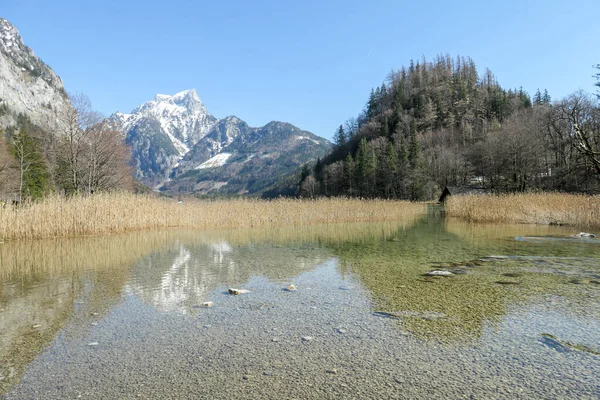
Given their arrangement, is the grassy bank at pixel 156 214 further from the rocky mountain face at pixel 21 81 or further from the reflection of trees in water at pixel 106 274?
the rocky mountain face at pixel 21 81

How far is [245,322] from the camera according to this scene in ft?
13.9

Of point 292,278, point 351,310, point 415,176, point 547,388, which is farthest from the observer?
point 415,176

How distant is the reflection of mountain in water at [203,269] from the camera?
5559mm

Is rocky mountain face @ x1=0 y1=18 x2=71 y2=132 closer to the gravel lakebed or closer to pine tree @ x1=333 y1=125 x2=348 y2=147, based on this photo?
pine tree @ x1=333 y1=125 x2=348 y2=147

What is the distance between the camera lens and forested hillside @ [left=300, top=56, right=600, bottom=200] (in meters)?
40.6

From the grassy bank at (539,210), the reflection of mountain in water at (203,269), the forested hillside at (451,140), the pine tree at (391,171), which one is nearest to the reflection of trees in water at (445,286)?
the reflection of mountain in water at (203,269)

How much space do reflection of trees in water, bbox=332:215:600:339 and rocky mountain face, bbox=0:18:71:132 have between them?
111730 mm

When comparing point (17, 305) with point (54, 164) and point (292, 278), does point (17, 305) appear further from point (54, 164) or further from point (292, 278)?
point (54, 164)

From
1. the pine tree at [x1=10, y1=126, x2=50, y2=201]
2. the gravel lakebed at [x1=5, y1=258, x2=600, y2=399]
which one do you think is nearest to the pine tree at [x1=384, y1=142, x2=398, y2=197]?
the pine tree at [x1=10, y1=126, x2=50, y2=201]

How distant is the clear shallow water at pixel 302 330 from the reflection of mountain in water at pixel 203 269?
5 centimetres

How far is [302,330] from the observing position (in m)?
3.94

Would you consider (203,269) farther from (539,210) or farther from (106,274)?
(539,210)

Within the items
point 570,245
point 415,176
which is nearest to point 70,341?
point 570,245

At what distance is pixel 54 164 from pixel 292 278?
33.3 metres
